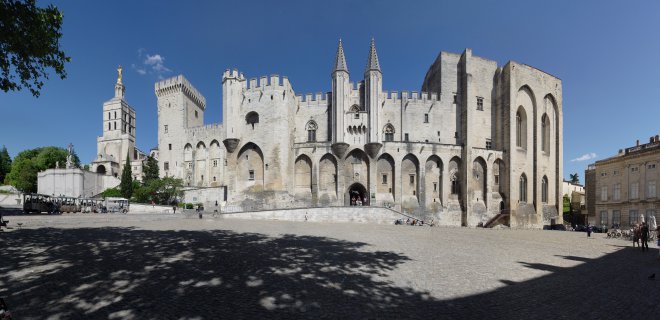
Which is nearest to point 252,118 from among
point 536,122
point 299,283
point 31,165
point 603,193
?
point 299,283

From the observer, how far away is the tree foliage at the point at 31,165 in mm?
54906

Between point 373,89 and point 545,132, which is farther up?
point 373,89

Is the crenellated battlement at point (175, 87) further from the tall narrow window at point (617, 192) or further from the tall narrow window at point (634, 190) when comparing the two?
the tall narrow window at point (634, 190)

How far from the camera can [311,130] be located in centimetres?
3638

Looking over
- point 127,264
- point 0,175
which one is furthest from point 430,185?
point 0,175

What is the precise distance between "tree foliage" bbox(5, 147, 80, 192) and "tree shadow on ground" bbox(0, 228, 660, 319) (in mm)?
62838

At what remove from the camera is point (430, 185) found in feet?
111

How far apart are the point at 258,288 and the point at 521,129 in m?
39.8

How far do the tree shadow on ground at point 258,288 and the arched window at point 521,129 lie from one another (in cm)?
3130

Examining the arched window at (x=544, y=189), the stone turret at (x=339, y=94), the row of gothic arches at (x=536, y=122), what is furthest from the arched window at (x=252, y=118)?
the arched window at (x=544, y=189)

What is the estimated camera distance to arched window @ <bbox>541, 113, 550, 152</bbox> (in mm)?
38156

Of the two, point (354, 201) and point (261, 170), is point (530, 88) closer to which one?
point (354, 201)

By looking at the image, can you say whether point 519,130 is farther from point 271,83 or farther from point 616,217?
point 271,83

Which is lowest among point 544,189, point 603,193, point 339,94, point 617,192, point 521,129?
point 603,193
